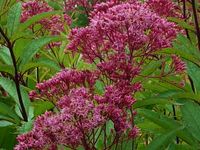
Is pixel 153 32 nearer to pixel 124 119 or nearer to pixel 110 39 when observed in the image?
pixel 110 39

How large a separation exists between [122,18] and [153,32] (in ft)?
0.50

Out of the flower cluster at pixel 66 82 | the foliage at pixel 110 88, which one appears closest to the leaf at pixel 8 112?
the foliage at pixel 110 88

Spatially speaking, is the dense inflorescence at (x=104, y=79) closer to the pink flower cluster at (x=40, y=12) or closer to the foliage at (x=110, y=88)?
the foliage at (x=110, y=88)

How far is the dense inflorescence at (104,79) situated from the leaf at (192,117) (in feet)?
0.54

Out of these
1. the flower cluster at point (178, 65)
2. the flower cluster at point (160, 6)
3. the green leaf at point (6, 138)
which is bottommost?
the green leaf at point (6, 138)

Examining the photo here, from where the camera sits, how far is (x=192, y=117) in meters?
2.08

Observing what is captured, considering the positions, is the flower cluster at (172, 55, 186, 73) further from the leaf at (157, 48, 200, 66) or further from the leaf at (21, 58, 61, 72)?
the leaf at (21, 58, 61, 72)

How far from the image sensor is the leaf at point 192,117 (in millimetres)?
2080

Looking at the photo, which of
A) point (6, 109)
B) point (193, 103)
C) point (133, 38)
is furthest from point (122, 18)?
point (6, 109)

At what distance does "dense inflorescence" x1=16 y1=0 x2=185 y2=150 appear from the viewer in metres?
1.67

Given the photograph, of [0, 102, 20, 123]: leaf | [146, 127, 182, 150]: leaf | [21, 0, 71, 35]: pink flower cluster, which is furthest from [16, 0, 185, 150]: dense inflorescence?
[21, 0, 71, 35]: pink flower cluster

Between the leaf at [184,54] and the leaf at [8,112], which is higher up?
the leaf at [184,54]

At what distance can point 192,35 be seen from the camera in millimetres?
2824

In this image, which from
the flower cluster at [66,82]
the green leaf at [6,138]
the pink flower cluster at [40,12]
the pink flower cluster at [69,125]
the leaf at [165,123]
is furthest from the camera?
the pink flower cluster at [40,12]
